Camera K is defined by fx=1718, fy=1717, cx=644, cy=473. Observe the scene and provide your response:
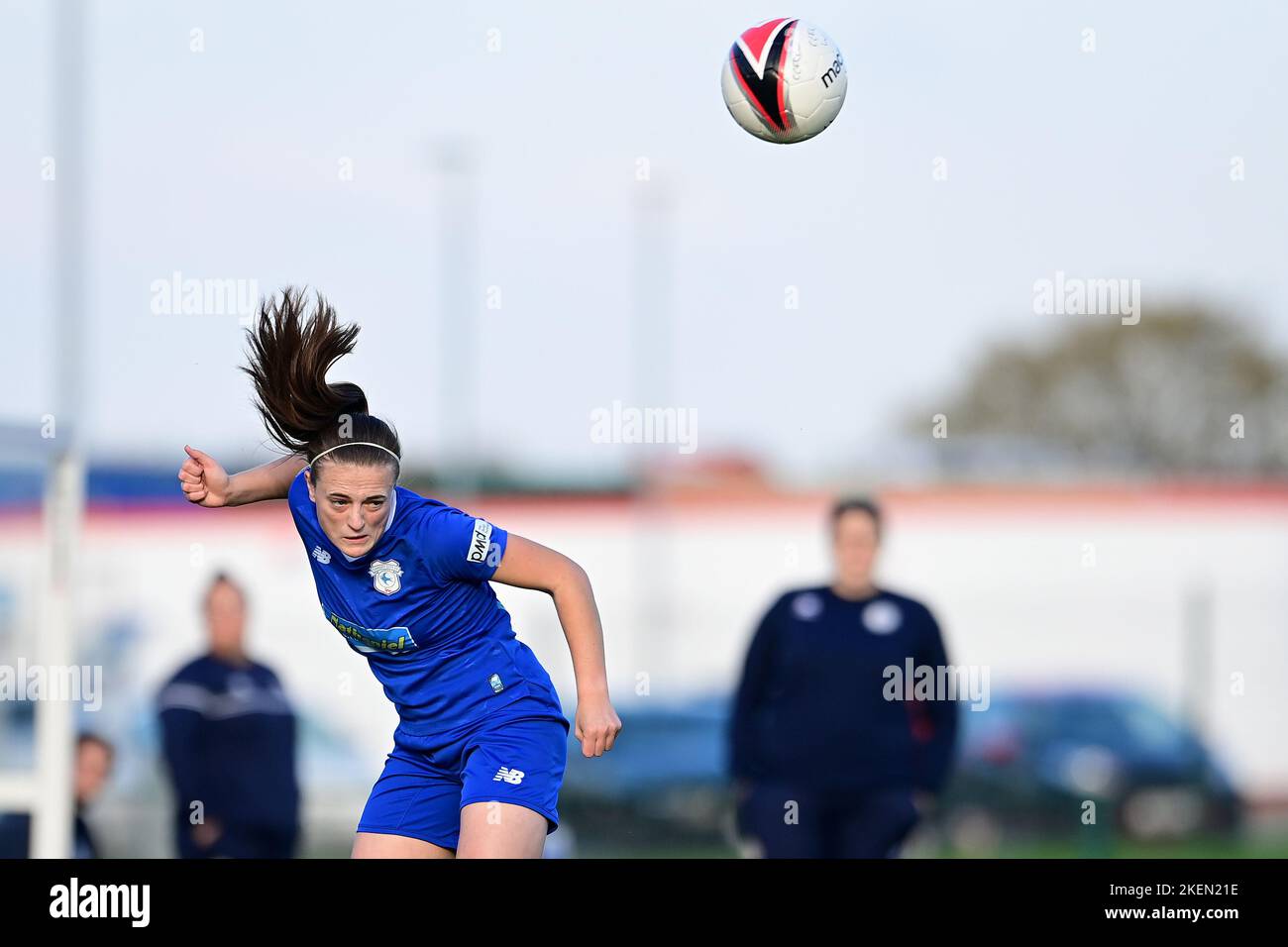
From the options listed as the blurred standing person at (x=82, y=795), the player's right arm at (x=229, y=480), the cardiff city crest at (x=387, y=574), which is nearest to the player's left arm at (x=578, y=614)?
the cardiff city crest at (x=387, y=574)

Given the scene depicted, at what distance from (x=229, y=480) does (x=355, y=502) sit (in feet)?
1.75

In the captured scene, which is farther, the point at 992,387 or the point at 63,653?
the point at 992,387

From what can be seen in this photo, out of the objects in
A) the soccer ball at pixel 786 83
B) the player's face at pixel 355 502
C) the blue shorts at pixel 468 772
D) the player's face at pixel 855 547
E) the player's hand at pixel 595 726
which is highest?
the soccer ball at pixel 786 83

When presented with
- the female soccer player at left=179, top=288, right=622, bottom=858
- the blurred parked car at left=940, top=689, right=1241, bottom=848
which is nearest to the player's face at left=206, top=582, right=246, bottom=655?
the female soccer player at left=179, top=288, right=622, bottom=858

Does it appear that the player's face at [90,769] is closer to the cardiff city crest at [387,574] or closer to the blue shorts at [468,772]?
the blue shorts at [468,772]

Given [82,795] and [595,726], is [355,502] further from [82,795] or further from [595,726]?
[82,795]

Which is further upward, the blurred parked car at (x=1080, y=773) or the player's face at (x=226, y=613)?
the player's face at (x=226, y=613)

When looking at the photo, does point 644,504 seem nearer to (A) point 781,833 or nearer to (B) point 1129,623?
(B) point 1129,623

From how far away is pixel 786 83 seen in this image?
6738mm

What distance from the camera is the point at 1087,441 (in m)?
34.1

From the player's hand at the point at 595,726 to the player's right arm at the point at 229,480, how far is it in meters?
1.19

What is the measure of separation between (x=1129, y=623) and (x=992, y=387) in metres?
21.0

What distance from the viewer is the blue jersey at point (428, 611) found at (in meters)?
4.79
